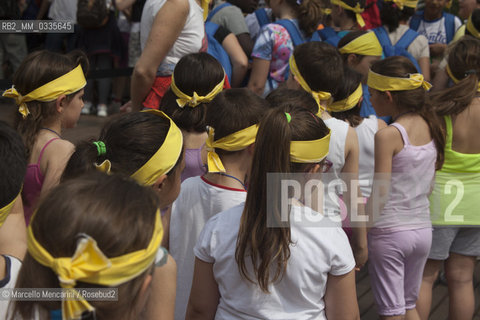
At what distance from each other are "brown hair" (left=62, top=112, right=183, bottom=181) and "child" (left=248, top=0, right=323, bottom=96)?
2414mm

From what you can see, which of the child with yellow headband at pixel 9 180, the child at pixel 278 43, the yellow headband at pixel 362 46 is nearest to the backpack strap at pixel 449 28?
the yellow headband at pixel 362 46

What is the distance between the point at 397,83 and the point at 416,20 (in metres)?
3.12

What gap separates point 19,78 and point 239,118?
3.64ft

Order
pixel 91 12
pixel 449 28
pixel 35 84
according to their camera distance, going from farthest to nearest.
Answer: pixel 91 12 → pixel 449 28 → pixel 35 84

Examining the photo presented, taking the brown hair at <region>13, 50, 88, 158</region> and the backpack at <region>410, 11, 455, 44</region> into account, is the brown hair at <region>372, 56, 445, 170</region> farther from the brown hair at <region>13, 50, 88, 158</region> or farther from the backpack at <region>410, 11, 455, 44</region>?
the backpack at <region>410, 11, 455, 44</region>

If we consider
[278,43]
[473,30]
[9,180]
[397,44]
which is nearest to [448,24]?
[473,30]

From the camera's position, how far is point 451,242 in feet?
11.7

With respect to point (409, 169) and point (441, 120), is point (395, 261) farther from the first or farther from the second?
point (441, 120)

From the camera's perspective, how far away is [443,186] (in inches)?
138

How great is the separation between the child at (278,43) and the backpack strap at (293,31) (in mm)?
12

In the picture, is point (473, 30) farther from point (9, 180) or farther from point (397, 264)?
point (9, 180)

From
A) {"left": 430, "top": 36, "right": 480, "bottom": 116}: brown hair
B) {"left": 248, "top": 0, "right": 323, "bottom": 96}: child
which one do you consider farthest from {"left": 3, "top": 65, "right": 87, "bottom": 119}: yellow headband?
{"left": 430, "top": 36, "right": 480, "bottom": 116}: brown hair

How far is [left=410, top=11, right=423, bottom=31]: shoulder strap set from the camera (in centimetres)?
610

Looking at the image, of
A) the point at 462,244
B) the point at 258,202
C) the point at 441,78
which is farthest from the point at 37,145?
the point at 441,78
